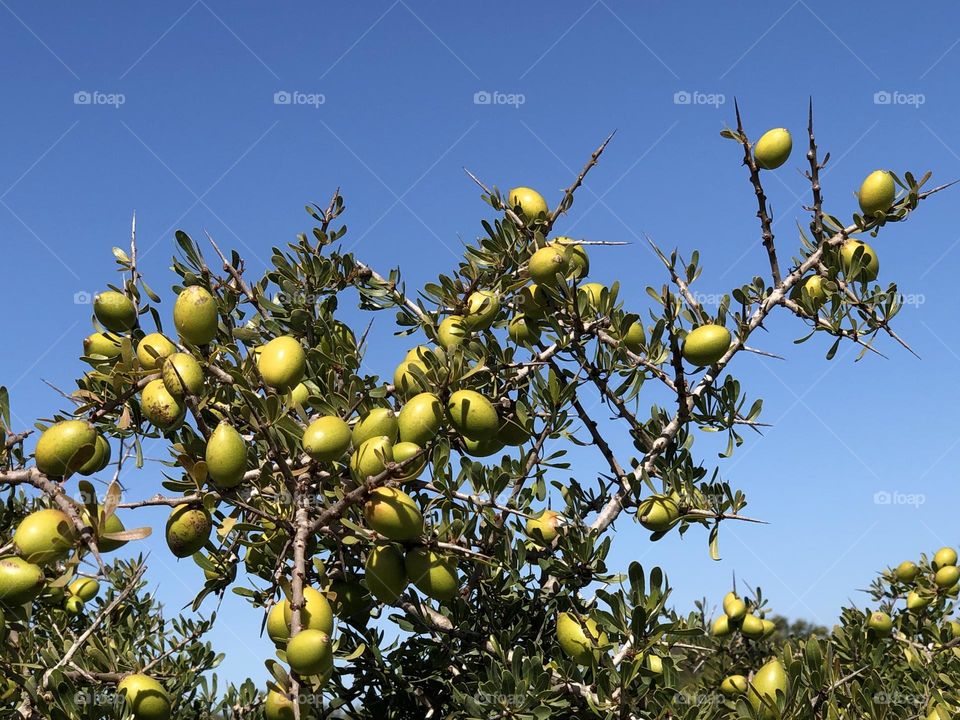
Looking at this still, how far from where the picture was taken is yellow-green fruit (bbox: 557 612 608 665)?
274 centimetres

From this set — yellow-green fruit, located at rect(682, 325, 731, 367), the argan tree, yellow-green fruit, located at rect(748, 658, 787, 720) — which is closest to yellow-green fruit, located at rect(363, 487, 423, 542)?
the argan tree

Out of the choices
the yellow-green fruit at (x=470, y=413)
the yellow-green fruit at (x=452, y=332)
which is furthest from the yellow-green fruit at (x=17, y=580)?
the yellow-green fruit at (x=452, y=332)

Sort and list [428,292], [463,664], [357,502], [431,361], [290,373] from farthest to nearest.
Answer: [428,292] → [463,664] → [431,361] → [290,373] → [357,502]

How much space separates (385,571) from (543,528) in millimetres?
883

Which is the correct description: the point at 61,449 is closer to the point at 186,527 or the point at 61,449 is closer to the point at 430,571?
the point at 186,527

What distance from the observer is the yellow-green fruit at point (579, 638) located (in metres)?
2.74

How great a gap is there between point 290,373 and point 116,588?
254cm

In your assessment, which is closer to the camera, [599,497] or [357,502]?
[357,502]

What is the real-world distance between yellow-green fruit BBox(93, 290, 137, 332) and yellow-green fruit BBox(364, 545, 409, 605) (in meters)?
1.21

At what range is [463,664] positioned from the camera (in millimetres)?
3045

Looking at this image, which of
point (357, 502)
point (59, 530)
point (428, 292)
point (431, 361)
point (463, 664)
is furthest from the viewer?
point (428, 292)

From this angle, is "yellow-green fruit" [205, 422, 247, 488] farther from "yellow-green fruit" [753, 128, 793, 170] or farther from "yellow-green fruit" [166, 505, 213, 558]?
"yellow-green fruit" [753, 128, 793, 170]

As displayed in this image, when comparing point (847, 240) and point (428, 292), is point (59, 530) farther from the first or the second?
point (847, 240)

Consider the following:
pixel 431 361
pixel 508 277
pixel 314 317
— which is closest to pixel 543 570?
pixel 431 361
